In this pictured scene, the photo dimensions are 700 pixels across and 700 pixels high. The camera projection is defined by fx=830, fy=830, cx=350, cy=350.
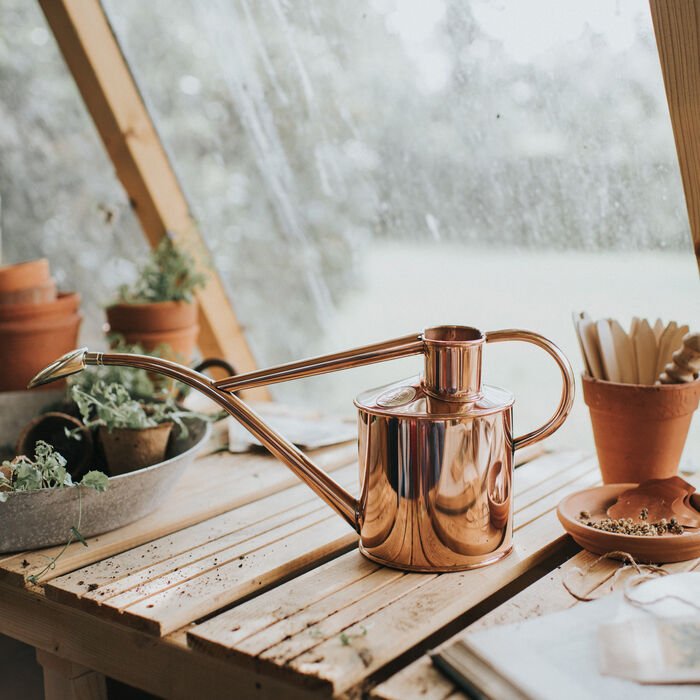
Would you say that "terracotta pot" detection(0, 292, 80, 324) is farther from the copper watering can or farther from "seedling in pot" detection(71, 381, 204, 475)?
the copper watering can

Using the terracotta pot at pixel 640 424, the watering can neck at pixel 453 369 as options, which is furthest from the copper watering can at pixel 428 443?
the terracotta pot at pixel 640 424

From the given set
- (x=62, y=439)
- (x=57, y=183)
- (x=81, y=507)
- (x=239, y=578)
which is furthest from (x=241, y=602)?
(x=57, y=183)

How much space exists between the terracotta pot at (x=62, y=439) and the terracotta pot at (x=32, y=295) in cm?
49

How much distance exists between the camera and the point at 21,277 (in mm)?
1676

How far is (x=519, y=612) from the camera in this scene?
89 centimetres

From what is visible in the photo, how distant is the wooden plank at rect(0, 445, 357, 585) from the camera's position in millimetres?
1057

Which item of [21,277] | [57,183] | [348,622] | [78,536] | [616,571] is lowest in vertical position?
[616,571]

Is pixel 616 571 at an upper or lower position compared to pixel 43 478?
lower

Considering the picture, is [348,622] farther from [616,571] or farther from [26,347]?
[26,347]

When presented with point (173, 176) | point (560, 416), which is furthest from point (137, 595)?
point (173, 176)

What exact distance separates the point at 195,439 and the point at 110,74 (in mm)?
936

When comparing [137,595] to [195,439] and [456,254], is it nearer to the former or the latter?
[195,439]

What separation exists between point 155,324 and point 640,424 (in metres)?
1.02

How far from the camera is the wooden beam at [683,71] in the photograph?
100 centimetres
